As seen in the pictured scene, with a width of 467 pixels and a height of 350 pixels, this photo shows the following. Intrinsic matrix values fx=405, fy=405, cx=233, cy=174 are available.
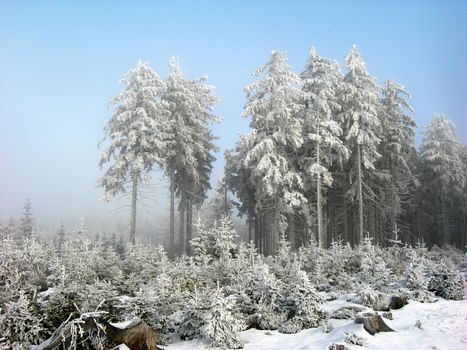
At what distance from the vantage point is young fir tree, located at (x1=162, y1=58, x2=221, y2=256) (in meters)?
31.3

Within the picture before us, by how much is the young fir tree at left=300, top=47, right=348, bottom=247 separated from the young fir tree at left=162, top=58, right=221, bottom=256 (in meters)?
8.60

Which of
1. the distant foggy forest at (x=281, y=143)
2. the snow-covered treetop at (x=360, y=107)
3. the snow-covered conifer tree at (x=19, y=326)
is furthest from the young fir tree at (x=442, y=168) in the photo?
the snow-covered conifer tree at (x=19, y=326)

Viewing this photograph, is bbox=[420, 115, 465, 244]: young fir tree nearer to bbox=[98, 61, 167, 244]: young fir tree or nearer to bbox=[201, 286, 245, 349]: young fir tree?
bbox=[98, 61, 167, 244]: young fir tree

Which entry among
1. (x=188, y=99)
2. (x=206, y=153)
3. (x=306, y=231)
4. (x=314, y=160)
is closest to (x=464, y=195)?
(x=306, y=231)

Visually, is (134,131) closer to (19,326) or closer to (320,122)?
(320,122)

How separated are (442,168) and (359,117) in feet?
49.5

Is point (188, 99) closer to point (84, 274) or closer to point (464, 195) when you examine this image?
point (84, 274)

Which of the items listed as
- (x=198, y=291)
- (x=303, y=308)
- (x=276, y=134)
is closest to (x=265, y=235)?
(x=276, y=134)

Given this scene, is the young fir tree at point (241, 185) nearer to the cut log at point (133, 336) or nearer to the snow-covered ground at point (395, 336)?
the snow-covered ground at point (395, 336)

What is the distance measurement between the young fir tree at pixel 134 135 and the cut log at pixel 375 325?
18.8 meters

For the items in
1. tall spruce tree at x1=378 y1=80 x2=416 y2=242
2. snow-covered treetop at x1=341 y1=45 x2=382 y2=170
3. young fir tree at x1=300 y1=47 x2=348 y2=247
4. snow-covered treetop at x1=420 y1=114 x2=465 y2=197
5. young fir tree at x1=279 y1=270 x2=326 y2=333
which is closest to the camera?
→ young fir tree at x1=279 y1=270 x2=326 y2=333

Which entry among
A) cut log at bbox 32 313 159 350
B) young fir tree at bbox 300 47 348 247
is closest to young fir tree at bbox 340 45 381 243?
young fir tree at bbox 300 47 348 247

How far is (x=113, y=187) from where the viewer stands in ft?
92.6

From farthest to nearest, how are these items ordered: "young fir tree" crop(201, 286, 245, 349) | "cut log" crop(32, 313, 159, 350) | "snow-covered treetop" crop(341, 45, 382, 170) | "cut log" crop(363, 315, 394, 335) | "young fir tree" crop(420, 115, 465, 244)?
"young fir tree" crop(420, 115, 465, 244), "snow-covered treetop" crop(341, 45, 382, 170), "cut log" crop(363, 315, 394, 335), "young fir tree" crop(201, 286, 245, 349), "cut log" crop(32, 313, 159, 350)
